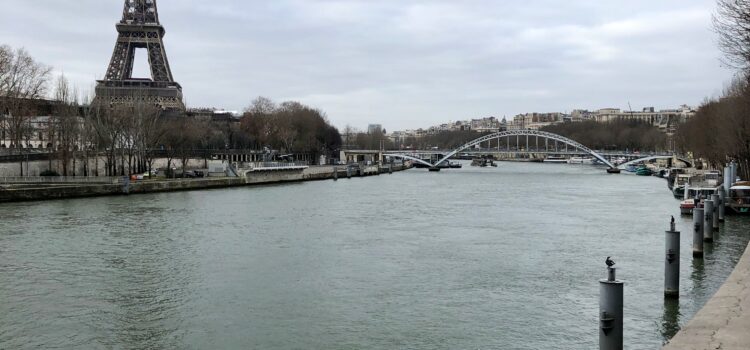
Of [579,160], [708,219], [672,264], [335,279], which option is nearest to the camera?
[672,264]

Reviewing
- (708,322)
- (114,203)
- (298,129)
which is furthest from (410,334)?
(298,129)

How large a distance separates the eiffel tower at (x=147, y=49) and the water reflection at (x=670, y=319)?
216 feet

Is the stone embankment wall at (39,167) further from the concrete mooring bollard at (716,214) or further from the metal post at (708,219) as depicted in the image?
the metal post at (708,219)

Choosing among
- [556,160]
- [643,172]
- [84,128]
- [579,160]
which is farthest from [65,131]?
[556,160]

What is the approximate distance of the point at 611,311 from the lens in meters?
6.64

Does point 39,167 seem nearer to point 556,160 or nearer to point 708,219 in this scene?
point 708,219

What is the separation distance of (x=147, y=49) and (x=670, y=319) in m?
73.3

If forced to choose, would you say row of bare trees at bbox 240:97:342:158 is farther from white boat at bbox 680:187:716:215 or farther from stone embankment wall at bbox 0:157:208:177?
white boat at bbox 680:187:716:215

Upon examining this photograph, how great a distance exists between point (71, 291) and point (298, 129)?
194 feet

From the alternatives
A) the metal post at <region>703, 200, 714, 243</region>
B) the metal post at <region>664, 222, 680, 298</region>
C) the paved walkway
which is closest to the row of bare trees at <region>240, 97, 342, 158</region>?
the metal post at <region>703, 200, 714, 243</region>

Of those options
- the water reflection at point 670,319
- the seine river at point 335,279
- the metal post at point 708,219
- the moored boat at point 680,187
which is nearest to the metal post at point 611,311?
the seine river at point 335,279

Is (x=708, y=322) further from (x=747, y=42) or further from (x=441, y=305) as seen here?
(x=747, y=42)

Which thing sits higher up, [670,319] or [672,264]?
[672,264]

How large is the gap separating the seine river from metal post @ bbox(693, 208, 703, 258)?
0.88 ft
